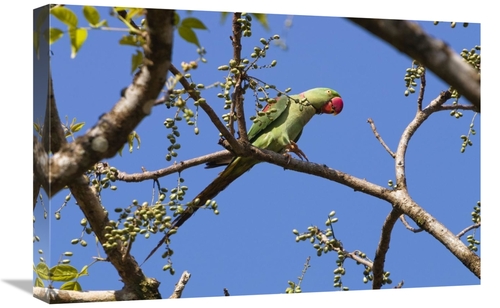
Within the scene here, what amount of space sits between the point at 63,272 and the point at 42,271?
12 centimetres

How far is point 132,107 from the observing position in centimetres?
232

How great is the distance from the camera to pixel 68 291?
344 centimetres

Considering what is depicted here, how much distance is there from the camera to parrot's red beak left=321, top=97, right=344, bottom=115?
4327 millimetres

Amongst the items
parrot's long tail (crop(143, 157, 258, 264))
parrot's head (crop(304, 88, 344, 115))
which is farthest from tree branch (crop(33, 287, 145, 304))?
parrot's head (crop(304, 88, 344, 115))

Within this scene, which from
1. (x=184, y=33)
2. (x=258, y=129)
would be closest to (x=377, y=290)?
(x=258, y=129)

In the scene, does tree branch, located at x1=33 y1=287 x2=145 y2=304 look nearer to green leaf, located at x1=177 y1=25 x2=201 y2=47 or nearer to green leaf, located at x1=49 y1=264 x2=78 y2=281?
green leaf, located at x1=49 y1=264 x2=78 y2=281

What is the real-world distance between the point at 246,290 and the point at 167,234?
2.64ft

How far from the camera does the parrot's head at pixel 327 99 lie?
169 inches

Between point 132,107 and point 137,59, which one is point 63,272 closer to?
point 132,107

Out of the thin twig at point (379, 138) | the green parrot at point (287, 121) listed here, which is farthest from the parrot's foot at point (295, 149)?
the thin twig at point (379, 138)

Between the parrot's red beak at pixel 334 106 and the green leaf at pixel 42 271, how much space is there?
6.71ft

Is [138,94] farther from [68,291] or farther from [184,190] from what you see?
[68,291]

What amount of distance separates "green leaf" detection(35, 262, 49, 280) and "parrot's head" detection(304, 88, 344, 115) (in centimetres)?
190

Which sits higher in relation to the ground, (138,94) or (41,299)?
(138,94)
